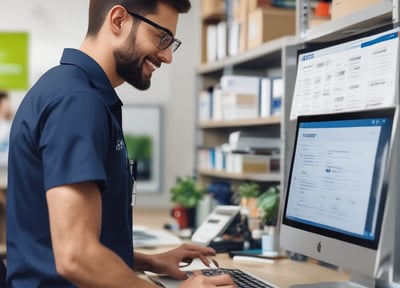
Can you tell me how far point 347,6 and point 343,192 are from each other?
2.77 feet

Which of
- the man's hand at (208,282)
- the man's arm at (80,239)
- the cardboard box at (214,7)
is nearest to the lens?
the man's arm at (80,239)

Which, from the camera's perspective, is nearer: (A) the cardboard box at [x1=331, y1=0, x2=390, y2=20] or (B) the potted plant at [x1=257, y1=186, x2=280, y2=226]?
(A) the cardboard box at [x1=331, y1=0, x2=390, y2=20]

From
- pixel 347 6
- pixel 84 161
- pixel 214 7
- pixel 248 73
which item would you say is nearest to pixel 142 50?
pixel 84 161

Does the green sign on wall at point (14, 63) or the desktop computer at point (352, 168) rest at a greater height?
the green sign on wall at point (14, 63)

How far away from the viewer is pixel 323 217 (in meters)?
1.51

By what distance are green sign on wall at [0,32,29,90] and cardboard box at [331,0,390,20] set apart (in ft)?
8.66

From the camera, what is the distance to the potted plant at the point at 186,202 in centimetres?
289

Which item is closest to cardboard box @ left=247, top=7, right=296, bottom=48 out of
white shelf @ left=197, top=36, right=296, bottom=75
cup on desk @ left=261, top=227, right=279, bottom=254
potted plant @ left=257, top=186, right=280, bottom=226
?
white shelf @ left=197, top=36, right=296, bottom=75

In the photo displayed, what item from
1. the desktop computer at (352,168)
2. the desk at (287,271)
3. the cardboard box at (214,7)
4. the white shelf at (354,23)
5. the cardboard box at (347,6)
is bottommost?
the desk at (287,271)

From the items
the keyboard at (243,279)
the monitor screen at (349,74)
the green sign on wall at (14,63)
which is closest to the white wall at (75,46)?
the green sign on wall at (14,63)

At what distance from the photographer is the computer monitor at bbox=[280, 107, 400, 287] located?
4.34 feet

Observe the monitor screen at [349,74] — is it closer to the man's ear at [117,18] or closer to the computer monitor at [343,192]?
the computer monitor at [343,192]

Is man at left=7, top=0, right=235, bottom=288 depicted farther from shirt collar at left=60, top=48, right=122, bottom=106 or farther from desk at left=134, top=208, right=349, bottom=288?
desk at left=134, top=208, right=349, bottom=288

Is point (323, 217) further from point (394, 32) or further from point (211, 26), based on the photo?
point (211, 26)
